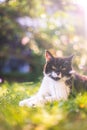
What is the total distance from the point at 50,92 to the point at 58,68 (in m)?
0.35

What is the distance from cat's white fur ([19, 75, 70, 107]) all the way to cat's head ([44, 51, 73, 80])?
68 millimetres

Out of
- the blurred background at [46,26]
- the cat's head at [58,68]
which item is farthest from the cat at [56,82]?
the blurred background at [46,26]

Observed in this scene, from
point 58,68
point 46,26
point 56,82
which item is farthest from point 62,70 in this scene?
point 46,26

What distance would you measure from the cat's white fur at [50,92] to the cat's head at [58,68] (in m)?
0.07

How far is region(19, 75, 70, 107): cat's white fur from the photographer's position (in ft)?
19.9

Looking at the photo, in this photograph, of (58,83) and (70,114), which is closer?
(70,114)

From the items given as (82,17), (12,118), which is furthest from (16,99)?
(82,17)

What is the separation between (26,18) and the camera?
14336 mm

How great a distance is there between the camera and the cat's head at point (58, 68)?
617 cm

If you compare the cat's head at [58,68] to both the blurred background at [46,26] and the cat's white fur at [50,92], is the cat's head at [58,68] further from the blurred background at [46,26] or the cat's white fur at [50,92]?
the blurred background at [46,26]

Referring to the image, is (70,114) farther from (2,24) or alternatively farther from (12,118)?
(2,24)

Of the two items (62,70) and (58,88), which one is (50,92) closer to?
(58,88)

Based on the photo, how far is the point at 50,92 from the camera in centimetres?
630

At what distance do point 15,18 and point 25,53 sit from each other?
5286 mm
